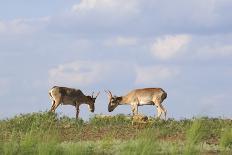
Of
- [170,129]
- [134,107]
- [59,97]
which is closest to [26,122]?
[170,129]

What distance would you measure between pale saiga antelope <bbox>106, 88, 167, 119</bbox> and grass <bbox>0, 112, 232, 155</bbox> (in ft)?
22.8

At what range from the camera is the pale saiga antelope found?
32688mm

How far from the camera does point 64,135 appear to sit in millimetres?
21547

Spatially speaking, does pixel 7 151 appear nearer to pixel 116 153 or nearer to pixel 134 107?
pixel 116 153

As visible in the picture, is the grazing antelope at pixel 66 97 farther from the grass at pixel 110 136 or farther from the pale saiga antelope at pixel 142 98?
the grass at pixel 110 136

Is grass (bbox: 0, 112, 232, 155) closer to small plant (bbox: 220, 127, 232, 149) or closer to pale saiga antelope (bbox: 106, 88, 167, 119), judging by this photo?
small plant (bbox: 220, 127, 232, 149)

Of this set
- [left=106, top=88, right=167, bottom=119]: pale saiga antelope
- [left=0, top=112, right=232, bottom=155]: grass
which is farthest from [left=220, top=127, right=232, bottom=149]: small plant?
[left=106, top=88, right=167, bottom=119]: pale saiga antelope

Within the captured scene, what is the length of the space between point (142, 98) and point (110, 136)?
44.4 ft

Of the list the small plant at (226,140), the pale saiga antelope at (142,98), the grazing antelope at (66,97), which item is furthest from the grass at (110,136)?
the pale saiga antelope at (142,98)

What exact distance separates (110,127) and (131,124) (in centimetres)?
92

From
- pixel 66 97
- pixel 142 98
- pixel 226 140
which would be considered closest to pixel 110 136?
pixel 226 140

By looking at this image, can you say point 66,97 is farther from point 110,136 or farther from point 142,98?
point 110,136

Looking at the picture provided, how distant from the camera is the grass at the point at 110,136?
1520cm

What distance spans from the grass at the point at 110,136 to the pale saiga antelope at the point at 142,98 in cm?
694
